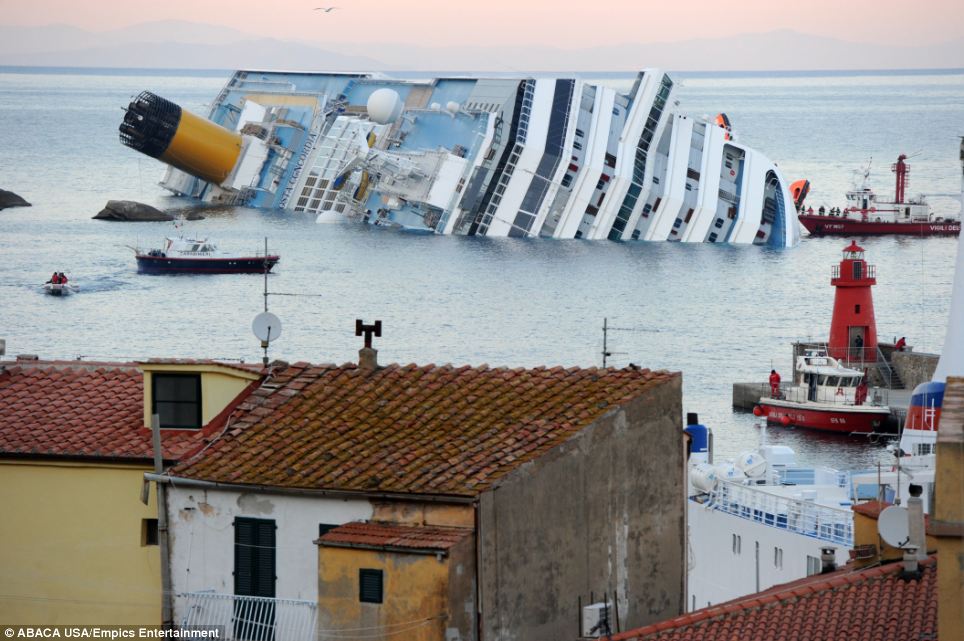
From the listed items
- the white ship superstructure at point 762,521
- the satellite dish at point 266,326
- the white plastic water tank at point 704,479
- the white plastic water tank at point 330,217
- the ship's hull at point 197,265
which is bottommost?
the white ship superstructure at point 762,521

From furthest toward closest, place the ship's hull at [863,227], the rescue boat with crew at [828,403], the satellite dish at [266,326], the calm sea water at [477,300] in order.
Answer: the ship's hull at [863,227] → the calm sea water at [477,300] → the rescue boat with crew at [828,403] → the satellite dish at [266,326]

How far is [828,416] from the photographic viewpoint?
50750mm

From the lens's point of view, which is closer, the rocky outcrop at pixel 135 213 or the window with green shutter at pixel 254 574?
the window with green shutter at pixel 254 574

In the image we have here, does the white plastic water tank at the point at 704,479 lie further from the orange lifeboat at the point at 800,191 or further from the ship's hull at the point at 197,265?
the orange lifeboat at the point at 800,191

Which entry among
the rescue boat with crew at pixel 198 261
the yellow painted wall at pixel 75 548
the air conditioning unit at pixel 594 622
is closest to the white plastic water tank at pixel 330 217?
the rescue boat with crew at pixel 198 261

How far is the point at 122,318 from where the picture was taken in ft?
226

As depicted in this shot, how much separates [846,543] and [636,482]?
24.4ft

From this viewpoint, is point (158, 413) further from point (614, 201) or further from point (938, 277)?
point (938, 277)

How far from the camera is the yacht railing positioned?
74.2 ft

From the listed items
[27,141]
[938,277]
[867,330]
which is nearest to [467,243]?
[938,277]

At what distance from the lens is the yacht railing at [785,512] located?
74.2 feet

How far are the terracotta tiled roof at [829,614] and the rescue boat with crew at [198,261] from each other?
6607 cm

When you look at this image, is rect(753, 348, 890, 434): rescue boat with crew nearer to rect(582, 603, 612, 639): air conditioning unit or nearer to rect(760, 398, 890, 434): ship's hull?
rect(760, 398, 890, 434): ship's hull

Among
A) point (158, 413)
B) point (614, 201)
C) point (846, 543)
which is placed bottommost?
point (846, 543)
